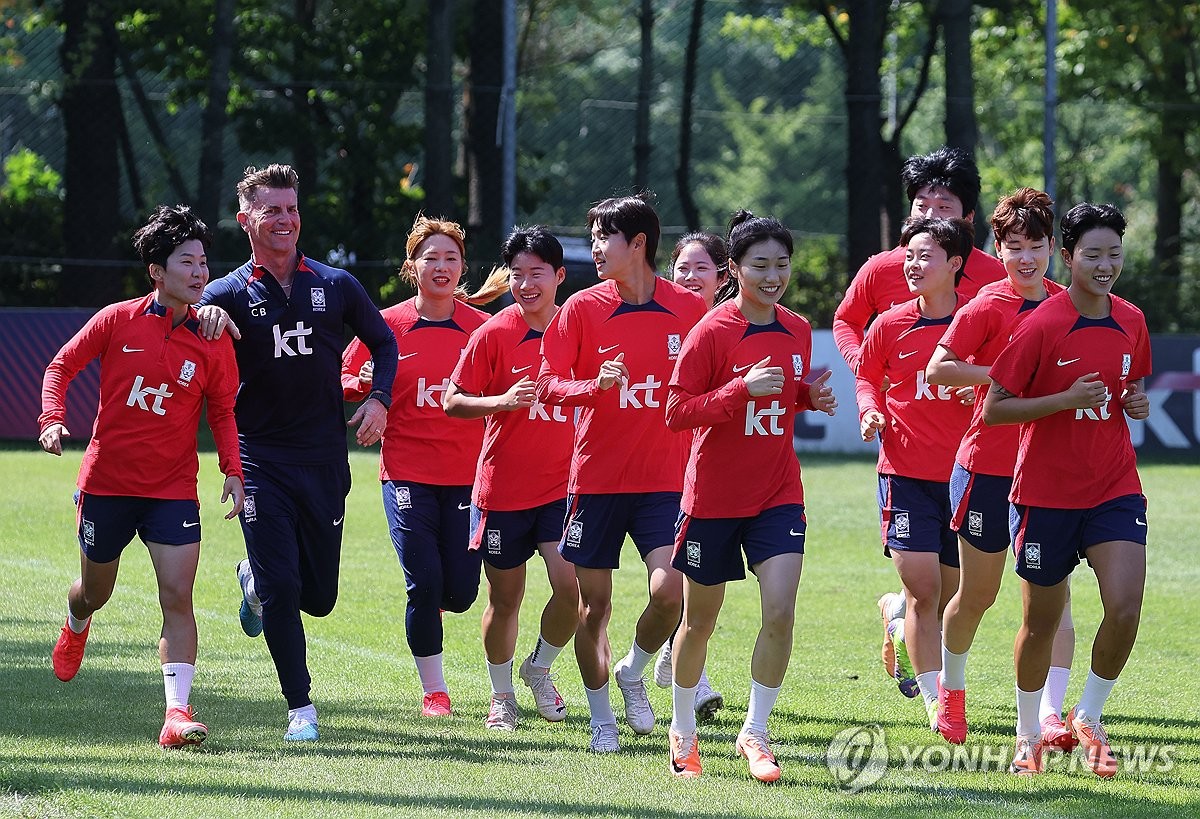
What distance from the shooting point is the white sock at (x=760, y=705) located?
5832 mm

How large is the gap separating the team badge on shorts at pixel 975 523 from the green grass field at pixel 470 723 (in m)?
0.85

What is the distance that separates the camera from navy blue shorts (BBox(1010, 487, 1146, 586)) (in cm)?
575

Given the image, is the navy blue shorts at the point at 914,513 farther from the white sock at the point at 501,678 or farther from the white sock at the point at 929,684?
the white sock at the point at 501,678

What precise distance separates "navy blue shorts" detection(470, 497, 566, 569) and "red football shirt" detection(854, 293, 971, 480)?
1374mm

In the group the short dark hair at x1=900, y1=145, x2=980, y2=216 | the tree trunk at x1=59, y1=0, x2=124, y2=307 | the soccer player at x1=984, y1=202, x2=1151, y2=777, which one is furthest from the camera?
the tree trunk at x1=59, y1=0, x2=124, y2=307

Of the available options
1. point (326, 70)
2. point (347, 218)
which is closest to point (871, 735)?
point (347, 218)

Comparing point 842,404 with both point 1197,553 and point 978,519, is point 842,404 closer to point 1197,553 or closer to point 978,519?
point 1197,553

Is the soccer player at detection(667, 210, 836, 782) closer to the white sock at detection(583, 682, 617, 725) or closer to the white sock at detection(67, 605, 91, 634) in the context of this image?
the white sock at detection(583, 682, 617, 725)

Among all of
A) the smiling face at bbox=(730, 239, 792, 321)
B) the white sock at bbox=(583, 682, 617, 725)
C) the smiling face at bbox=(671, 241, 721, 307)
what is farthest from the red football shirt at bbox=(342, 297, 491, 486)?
the smiling face at bbox=(730, 239, 792, 321)

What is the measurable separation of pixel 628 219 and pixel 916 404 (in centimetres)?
149

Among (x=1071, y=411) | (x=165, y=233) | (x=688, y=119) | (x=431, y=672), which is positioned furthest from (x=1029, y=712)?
(x=688, y=119)

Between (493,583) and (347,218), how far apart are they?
659 inches

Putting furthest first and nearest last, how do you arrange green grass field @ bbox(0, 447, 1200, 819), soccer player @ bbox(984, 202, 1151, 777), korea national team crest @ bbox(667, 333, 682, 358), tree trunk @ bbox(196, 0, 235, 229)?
tree trunk @ bbox(196, 0, 235, 229) < korea national team crest @ bbox(667, 333, 682, 358) < soccer player @ bbox(984, 202, 1151, 777) < green grass field @ bbox(0, 447, 1200, 819)

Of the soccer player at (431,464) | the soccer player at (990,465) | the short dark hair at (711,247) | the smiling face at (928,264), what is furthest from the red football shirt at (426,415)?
the soccer player at (990,465)
